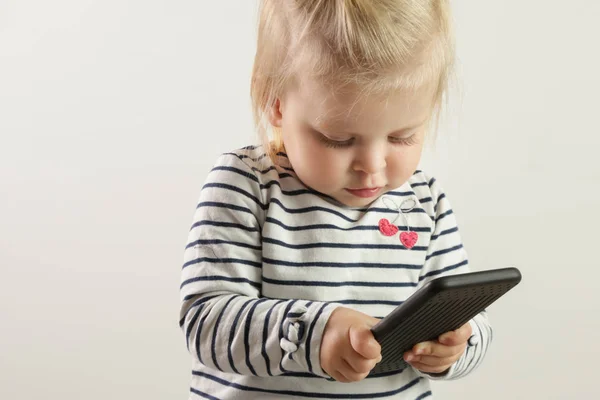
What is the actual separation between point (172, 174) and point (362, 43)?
0.77 m

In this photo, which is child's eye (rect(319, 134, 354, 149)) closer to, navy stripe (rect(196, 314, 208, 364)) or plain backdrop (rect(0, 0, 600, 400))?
navy stripe (rect(196, 314, 208, 364))

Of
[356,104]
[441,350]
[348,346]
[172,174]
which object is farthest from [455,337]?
[172,174]

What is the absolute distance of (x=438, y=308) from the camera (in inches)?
29.7

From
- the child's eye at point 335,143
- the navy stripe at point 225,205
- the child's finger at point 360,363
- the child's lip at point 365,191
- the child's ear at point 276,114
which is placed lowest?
the child's finger at point 360,363

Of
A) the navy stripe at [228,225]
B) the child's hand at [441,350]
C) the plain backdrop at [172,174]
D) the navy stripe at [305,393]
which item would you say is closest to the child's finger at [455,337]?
the child's hand at [441,350]

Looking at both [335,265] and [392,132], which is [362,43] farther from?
[335,265]

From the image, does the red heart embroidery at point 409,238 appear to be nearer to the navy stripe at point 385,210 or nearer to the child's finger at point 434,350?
the navy stripe at point 385,210

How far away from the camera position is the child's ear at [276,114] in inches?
35.9

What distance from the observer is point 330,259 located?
914 millimetres

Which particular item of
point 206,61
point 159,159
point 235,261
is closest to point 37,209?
point 159,159

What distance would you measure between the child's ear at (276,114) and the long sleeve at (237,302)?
0.05 meters

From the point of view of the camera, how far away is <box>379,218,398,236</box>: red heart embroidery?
948 mm

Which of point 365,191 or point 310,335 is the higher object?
point 365,191

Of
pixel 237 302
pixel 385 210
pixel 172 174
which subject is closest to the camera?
pixel 237 302
